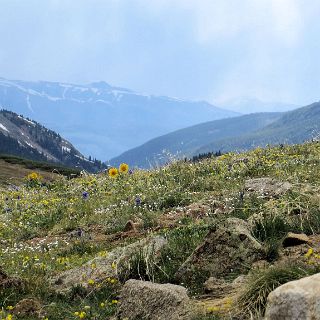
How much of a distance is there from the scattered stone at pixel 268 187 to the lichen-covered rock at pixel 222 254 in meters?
2.69

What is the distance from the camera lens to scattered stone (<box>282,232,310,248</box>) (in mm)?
6539

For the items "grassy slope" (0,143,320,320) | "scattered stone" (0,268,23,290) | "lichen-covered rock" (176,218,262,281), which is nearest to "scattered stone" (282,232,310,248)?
"grassy slope" (0,143,320,320)

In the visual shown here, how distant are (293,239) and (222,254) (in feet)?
3.22

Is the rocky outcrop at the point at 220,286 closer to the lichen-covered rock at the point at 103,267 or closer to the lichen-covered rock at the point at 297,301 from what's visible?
the lichen-covered rock at the point at 103,267

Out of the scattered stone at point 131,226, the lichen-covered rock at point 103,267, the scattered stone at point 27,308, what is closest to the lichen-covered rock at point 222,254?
the lichen-covered rock at point 103,267

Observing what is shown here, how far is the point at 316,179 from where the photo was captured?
34.1ft

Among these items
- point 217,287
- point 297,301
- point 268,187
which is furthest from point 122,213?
point 297,301

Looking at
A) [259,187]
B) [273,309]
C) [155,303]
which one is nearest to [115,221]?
[259,187]

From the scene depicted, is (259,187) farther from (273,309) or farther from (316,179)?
(273,309)

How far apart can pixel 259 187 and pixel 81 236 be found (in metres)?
3.75

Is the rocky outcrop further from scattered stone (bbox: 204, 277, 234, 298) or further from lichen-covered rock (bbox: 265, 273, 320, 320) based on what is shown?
lichen-covered rock (bbox: 265, 273, 320, 320)

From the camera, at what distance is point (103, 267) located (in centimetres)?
738

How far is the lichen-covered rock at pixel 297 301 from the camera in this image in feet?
12.1

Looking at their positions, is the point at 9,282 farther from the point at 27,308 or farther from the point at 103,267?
the point at 103,267
